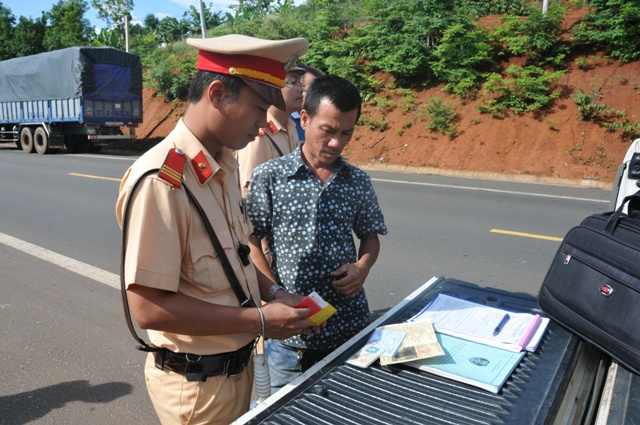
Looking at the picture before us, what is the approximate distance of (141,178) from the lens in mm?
1342

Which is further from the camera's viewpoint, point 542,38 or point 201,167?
point 542,38

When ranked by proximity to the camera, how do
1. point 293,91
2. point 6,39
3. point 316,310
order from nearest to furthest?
1. point 316,310
2. point 293,91
3. point 6,39

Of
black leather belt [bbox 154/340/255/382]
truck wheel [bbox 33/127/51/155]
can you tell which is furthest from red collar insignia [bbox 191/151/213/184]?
truck wheel [bbox 33/127/51/155]

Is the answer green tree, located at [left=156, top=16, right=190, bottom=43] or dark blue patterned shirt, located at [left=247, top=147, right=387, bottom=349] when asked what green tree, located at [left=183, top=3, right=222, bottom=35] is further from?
dark blue patterned shirt, located at [left=247, top=147, right=387, bottom=349]

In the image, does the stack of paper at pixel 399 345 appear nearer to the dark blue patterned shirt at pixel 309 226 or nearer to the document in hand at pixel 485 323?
the document in hand at pixel 485 323

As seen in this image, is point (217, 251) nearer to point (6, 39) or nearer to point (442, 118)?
point (442, 118)

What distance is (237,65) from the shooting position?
4.77ft

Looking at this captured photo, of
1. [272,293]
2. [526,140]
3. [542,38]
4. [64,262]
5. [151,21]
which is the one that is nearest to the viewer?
[272,293]

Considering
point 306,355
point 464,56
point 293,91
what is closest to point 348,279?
point 306,355

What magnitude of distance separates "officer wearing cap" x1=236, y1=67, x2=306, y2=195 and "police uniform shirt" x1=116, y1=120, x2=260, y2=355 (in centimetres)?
109

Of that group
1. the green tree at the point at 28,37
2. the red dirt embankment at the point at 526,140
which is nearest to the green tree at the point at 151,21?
the green tree at the point at 28,37

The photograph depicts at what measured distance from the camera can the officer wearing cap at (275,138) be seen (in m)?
2.86

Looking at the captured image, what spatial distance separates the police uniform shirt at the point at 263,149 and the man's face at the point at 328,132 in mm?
669

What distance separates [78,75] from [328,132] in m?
16.8
